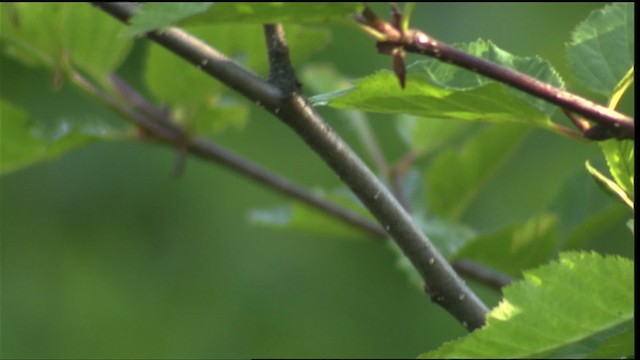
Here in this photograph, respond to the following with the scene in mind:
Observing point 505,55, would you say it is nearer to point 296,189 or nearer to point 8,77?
point 296,189

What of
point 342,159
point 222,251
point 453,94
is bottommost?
point 222,251

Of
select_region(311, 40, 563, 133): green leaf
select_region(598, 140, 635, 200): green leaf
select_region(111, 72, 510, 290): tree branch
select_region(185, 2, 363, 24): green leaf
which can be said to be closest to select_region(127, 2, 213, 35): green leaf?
select_region(185, 2, 363, 24): green leaf

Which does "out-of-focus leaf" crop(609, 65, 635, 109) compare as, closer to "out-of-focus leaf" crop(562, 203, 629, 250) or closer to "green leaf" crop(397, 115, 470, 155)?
"out-of-focus leaf" crop(562, 203, 629, 250)

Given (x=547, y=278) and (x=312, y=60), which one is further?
(x=312, y=60)

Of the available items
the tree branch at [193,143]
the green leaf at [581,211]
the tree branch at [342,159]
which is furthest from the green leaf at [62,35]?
the green leaf at [581,211]

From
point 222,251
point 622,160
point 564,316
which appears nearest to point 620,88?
point 622,160

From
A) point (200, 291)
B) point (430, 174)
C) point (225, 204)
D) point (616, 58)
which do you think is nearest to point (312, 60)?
point (225, 204)

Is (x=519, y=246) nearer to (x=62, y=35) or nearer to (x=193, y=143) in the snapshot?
(x=193, y=143)
